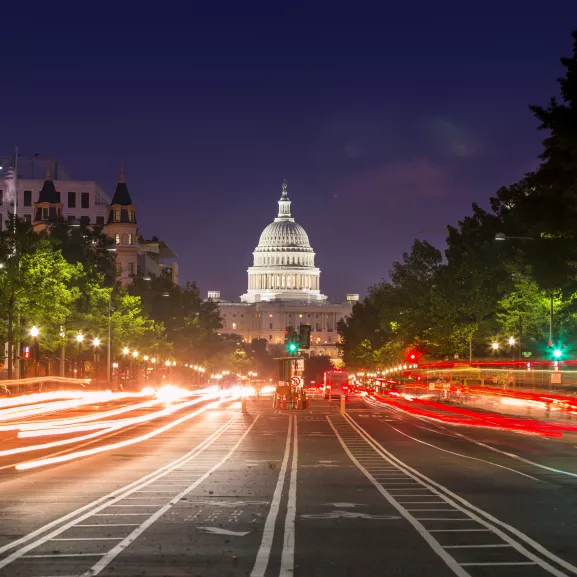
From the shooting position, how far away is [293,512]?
18125mm

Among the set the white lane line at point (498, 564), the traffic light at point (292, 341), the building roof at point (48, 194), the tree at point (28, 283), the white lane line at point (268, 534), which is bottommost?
the white lane line at point (498, 564)

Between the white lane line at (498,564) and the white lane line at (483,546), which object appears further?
the white lane line at (483,546)

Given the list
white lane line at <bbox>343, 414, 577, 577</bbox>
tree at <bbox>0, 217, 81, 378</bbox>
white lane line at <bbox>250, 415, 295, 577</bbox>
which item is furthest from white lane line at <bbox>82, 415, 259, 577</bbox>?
tree at <bbox>0, 217, 81, 378</bbox>

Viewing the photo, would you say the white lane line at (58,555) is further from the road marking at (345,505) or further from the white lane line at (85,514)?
the road marking at (345,505)

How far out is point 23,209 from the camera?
16962 cm

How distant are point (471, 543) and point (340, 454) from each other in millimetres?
18216

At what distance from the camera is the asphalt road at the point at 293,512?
1309cm

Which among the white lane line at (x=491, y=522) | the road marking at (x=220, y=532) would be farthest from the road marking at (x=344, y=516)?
the road marking at (x=220, y=532)

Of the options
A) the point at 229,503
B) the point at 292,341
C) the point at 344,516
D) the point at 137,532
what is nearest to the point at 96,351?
the point at 292,341

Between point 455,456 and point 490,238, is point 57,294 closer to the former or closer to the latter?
point 455,456

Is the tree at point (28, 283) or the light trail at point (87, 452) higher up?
the tree at point (28, 283)

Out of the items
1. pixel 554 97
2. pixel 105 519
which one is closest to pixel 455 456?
pixel 105 519

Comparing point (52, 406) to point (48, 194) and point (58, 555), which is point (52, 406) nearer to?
point (58, 555)

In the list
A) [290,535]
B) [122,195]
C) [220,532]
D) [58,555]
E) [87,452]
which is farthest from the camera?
[122,195]
